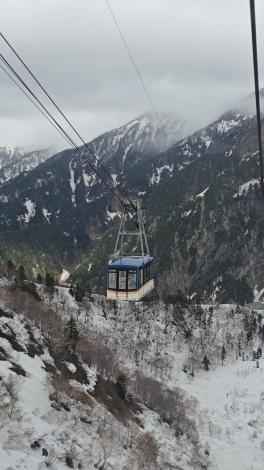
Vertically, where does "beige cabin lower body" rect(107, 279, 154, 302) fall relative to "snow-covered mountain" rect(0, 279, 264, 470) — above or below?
above

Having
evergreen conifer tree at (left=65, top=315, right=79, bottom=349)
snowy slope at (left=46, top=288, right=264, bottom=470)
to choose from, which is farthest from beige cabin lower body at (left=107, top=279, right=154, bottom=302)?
snowy slope at (left=46, top=288, right=264, bottom=470)

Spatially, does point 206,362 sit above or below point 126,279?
Result: below

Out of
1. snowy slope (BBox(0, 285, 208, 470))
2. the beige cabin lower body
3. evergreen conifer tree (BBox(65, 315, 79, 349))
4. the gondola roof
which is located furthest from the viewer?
evergreen conifer tree (BBox(65, 315, 79, 349))

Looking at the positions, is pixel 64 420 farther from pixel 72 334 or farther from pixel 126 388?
pixel 72 334

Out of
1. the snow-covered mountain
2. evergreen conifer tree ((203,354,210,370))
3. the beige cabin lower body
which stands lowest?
evergreen conifer tree ((203,354,210,370))

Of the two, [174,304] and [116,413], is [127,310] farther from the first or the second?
[116,413]

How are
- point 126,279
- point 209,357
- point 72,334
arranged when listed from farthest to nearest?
point 209,357 < point 72,334 < point 126,279

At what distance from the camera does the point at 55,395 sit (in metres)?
31.6

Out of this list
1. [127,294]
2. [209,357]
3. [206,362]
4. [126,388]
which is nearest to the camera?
[127,294]

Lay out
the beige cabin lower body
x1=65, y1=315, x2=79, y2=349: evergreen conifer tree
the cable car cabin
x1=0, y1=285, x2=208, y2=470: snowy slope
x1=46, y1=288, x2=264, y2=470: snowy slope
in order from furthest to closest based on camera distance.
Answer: x1=65, y1=315, x2=79, y2=349: evergreen conifer tree < x1=46, y1=288, x2=264, y2=470: snowy slope < the beige cabin lower body < the cable car cabin < x1=0, y1=285, x2=208, y2=470: snowy slope

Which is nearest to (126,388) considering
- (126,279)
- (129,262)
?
(126,279)

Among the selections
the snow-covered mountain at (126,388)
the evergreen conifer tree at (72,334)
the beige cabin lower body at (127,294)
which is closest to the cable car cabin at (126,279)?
the beige cabin lower body at (127,294)

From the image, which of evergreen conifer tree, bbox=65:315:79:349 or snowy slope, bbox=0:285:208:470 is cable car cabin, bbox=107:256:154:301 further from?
evergreen conifer tree, bbox=65:315:79:349

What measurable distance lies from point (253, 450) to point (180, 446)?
39.7ft
